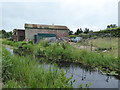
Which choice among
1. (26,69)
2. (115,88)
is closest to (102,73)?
(115,88)

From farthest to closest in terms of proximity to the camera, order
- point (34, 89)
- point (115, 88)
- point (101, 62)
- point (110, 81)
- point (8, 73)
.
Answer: point (101, 62) → point (110, 81) → point (115, 88) → point (8, 73) → point (34, 89)

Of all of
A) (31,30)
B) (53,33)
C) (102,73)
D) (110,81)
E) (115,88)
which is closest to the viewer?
(115,88)

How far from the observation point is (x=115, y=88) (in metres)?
3.29

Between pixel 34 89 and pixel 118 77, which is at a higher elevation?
pixel 34 89

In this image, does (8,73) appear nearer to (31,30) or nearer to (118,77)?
(118,77)

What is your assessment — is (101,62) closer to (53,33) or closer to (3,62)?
(3,62)

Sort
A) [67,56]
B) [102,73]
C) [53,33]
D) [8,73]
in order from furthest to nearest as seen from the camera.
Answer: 1. [53,33]
2. [67,56]
3. [102,73]
4. [8,73]

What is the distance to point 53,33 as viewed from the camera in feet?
76.1

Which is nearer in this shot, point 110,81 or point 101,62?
point 110,81

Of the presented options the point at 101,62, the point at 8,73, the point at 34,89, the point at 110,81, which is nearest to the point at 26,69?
the point at 8,73

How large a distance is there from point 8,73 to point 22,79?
0.41 m

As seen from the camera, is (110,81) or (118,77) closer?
(110,81)

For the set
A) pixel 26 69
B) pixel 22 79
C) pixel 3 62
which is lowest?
pixel 22 79

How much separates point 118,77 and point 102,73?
0.62 meters
